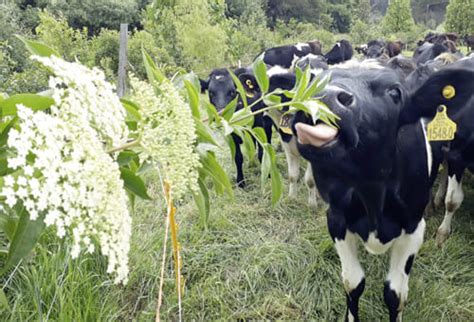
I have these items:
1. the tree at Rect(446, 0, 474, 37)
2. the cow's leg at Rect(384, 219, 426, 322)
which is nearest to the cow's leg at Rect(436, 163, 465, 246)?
the cow's leg at Rect(384, 219, 426, 322)

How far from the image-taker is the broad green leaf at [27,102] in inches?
28.0

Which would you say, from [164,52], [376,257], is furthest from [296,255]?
[164,52]

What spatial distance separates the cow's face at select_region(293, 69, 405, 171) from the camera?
62.2 inches

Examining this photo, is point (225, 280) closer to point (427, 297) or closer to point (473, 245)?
point (427, 297)

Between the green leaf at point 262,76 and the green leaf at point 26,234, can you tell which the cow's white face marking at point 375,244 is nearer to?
the green leaf at point 262,76

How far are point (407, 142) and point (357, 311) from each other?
38.1 inches

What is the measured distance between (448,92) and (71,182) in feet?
6.15

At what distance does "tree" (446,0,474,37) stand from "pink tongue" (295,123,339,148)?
22.1 metres

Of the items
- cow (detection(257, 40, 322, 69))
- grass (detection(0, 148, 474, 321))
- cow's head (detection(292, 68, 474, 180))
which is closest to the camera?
cow's head (detection(292, 68, 474, 180))

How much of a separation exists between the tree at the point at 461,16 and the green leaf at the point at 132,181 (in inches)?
903

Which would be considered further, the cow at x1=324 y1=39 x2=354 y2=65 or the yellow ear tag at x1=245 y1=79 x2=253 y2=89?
the cow at x1=324 y1=39 x2=354 y2=65

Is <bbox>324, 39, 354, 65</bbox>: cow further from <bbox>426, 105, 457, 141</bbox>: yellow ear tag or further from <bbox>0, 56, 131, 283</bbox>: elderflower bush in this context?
<bbox>0, 56, 131, 283</bbox>: elderflower bush

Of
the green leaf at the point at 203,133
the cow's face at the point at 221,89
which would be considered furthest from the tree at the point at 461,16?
the green leaf at the point at 203,133

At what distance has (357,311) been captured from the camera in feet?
8.31
